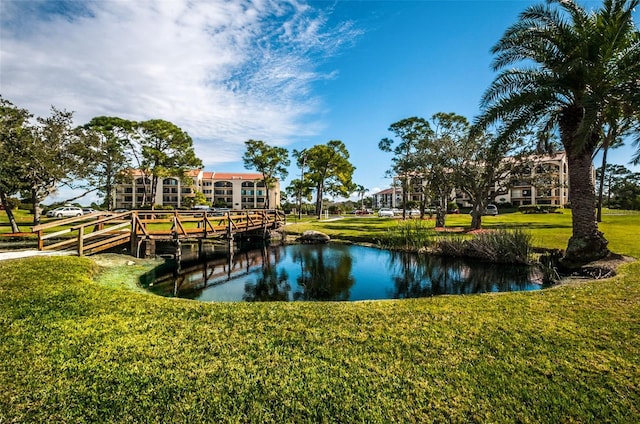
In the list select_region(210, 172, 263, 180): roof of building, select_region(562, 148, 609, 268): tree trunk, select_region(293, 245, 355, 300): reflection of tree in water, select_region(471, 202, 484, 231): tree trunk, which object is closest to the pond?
select_region(293, 245, 355, 300): reflection of tree in water

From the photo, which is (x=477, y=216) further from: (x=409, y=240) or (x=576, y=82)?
(x=576, y=82)

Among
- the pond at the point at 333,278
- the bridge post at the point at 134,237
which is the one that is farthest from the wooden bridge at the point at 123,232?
the pond at the point at 333,278

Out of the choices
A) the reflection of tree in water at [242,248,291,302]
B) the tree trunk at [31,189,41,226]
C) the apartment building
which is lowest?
the reflection of tree in water at [242,248,291,302]

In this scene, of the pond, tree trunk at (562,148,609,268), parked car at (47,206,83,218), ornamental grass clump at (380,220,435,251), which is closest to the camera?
the pond

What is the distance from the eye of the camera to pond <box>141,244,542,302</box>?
9.59m

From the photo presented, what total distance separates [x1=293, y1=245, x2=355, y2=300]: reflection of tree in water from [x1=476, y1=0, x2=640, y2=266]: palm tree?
765 cm

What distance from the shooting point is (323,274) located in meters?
12.5

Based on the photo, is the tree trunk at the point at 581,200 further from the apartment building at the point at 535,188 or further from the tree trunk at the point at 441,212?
the tree trunk at the point at 441,212

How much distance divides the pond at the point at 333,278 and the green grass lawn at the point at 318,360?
10.8 ft

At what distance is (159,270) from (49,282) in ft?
19.1

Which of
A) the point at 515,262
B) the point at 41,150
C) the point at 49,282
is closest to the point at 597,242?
the point at 515,262

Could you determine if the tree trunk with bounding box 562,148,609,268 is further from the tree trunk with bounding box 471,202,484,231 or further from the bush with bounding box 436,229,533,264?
the tree trunk with bounding box 471,202,484,231

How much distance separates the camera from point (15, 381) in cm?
374

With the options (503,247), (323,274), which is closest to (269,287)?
(323,274)
